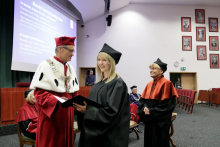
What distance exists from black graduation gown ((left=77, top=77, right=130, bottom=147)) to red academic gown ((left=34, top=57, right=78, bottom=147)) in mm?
327

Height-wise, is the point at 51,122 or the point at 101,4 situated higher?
the point at 101,4

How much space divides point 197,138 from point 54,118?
3.72m

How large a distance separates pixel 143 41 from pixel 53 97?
9.91 meters

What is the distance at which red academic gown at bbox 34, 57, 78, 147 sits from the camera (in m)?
1.47

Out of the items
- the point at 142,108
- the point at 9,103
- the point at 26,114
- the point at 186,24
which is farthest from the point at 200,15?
the point at 26,114

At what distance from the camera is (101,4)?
877 cm

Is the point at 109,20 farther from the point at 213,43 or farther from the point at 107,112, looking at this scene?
the point at 107,112

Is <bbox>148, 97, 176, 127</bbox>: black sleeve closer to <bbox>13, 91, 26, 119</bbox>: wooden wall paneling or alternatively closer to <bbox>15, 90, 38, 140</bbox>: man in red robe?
<bbox>15, 90, 38, 140</bbox>: man in red robe

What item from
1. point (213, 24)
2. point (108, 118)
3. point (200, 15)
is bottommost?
point (108, 118)

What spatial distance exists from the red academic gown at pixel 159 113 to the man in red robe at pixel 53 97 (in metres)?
1.36

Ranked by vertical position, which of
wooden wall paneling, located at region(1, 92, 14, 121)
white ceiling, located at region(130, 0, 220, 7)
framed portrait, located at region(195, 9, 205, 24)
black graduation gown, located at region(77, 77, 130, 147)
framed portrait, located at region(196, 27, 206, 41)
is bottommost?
wooden wall paneling, located at region(1, 92, 14, 121)

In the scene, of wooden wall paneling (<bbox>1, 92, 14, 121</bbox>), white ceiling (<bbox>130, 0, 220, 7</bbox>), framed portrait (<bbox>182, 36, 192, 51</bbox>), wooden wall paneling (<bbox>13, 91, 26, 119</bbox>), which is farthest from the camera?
framed portrait (<bbox>182, 36, 192, 51</bbox>)

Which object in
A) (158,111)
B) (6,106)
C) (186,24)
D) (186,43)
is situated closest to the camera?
(158,111)

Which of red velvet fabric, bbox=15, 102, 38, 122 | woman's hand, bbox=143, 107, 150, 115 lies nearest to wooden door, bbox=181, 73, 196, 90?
woman's hand, bbox=143, 107, 150, 115
